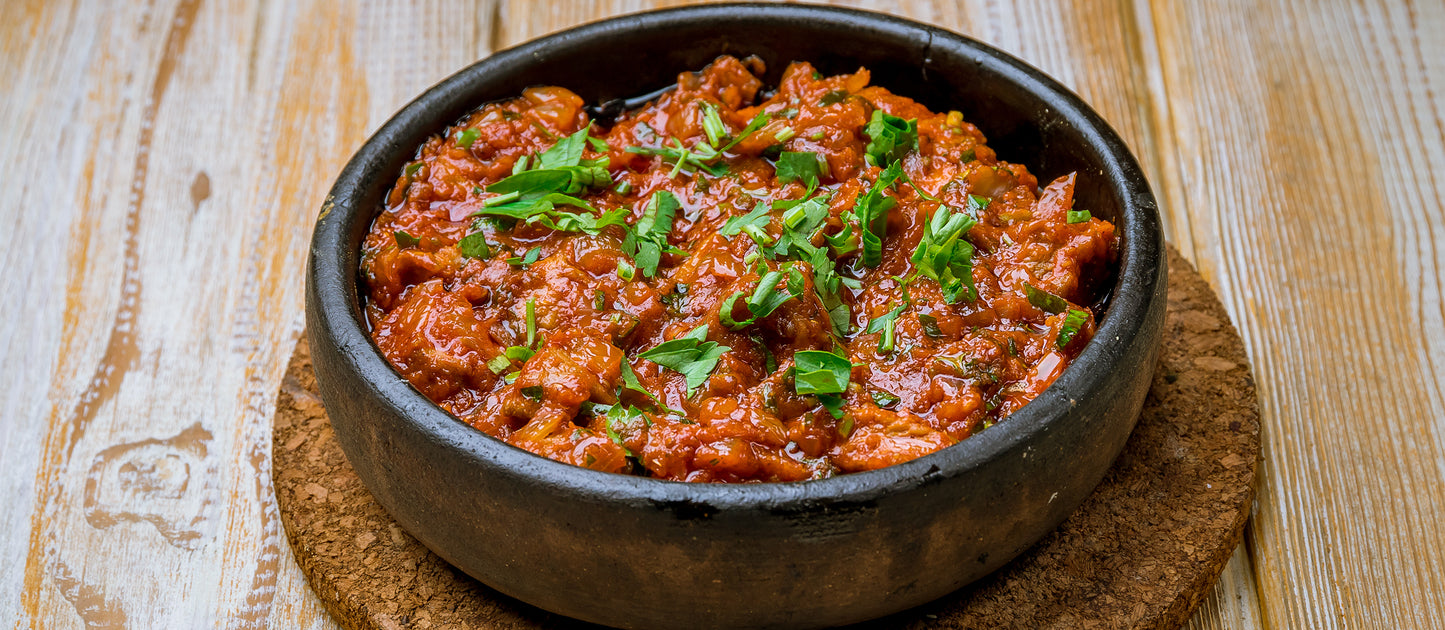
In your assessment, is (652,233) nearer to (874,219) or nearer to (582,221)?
(582,221)

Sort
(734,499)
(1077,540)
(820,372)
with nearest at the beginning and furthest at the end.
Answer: (734,499)
(820,372)
(1077,540)

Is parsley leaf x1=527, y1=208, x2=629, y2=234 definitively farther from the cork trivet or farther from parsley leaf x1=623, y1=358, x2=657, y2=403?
the cork trivet

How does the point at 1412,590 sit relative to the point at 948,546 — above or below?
below

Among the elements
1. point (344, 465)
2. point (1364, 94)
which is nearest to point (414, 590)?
point (344, 465)

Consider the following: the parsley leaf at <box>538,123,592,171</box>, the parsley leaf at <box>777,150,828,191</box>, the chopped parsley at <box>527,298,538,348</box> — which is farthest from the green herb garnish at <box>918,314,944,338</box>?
the parsley leaf at <box>538,123,592,171</box>

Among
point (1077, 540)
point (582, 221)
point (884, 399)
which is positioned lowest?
point (1077, 540)

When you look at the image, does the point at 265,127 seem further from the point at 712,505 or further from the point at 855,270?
the point at 712,505

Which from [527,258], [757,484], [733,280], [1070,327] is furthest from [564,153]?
[1070,327]
